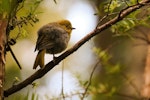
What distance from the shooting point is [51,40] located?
113 cm

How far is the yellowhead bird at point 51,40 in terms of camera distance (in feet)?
3.49

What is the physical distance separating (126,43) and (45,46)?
2.05 metres

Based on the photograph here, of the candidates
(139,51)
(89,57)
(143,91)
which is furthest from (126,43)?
(143,91)

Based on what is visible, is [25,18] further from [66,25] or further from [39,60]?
[66,25]

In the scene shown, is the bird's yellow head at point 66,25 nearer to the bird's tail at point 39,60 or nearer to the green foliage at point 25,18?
the bird's tail at point 39,60

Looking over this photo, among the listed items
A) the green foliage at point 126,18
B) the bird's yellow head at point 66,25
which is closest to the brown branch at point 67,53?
the green foliage at point 126,18

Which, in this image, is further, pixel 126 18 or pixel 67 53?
pixel 126 18

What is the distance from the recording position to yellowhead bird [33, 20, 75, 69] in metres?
1.07

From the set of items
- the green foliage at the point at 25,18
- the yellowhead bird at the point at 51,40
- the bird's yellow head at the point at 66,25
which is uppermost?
the green foliage at the point at 25,18

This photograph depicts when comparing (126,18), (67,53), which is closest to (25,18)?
(67,53)

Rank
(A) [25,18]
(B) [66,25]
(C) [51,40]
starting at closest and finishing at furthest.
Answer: (A) [25,18], (C) [51,40], (B) [66,25]

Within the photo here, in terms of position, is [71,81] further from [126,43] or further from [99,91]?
[126,43]

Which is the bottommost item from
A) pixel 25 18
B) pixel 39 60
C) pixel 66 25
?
pixel 66 25

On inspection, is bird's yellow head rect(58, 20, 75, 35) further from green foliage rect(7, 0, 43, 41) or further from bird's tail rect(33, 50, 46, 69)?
green foliage rect(7, 0, 43, 41)
